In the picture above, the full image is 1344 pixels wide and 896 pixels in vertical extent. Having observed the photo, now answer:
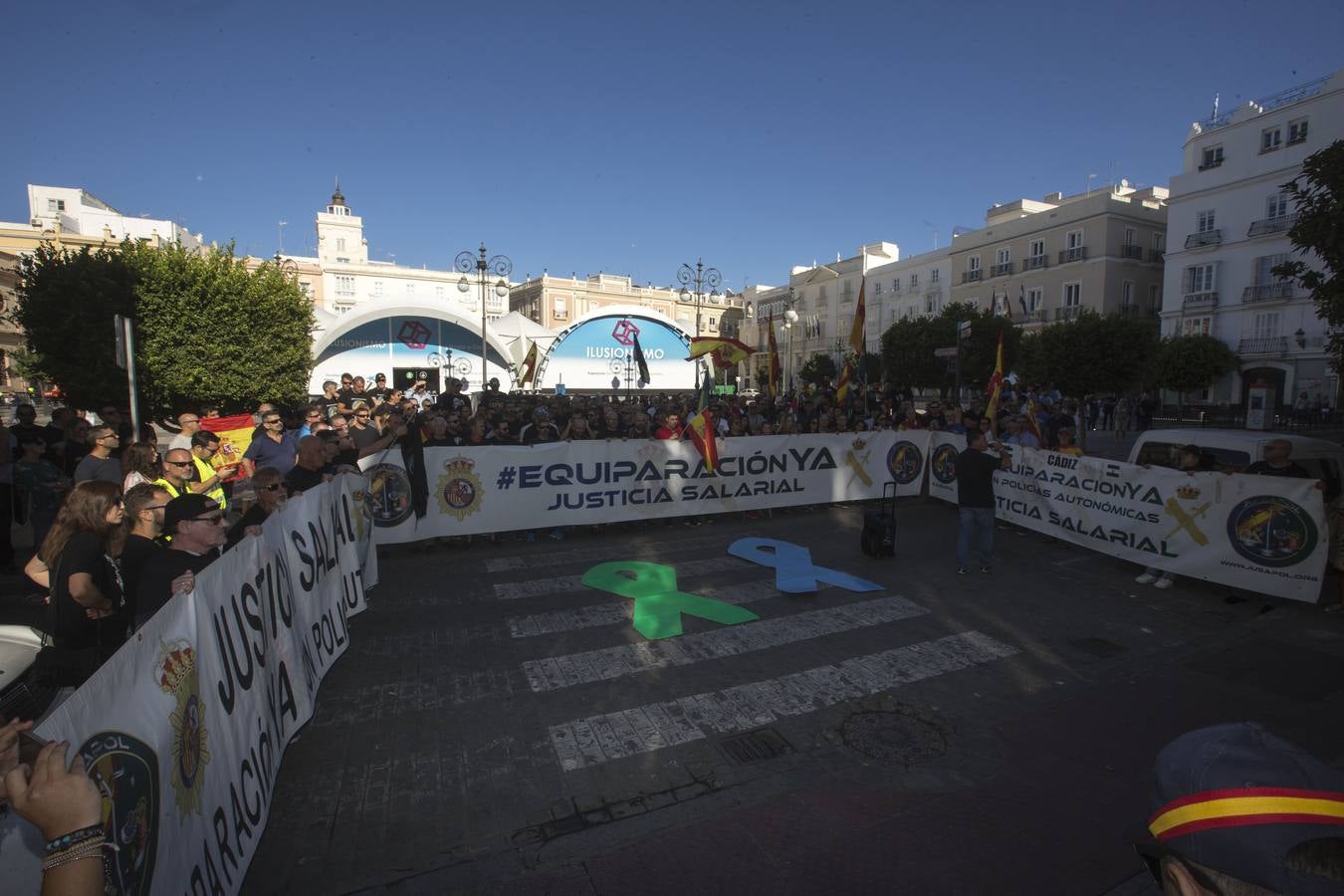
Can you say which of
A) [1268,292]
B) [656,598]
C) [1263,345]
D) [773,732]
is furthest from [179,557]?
[1268,292]

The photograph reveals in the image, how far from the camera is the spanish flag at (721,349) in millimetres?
12594

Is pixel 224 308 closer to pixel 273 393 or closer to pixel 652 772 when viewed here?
pixel 273 393

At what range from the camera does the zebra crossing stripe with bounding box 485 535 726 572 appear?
29.3ft

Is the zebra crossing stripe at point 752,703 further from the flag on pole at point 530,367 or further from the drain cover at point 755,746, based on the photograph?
the flag on pole at point 530,367

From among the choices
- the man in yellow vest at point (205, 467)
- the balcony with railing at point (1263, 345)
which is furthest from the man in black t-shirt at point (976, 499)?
the balcony with railing at point (1263, 345)

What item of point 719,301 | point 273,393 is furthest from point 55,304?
point 719,301

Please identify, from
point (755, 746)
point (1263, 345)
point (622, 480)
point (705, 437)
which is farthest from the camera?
point (1263, 345)

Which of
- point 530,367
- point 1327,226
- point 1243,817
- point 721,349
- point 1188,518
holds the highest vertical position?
point 1327,226

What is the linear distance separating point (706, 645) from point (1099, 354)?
25463 mm

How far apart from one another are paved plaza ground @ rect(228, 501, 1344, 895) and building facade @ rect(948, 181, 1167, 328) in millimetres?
39099

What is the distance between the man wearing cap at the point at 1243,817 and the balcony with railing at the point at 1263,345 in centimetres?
4462

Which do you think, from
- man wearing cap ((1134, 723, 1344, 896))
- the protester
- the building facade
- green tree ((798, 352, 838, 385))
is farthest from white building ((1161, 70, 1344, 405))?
the protester

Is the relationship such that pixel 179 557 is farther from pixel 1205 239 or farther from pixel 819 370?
pixel 819 370

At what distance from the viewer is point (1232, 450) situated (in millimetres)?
8719
